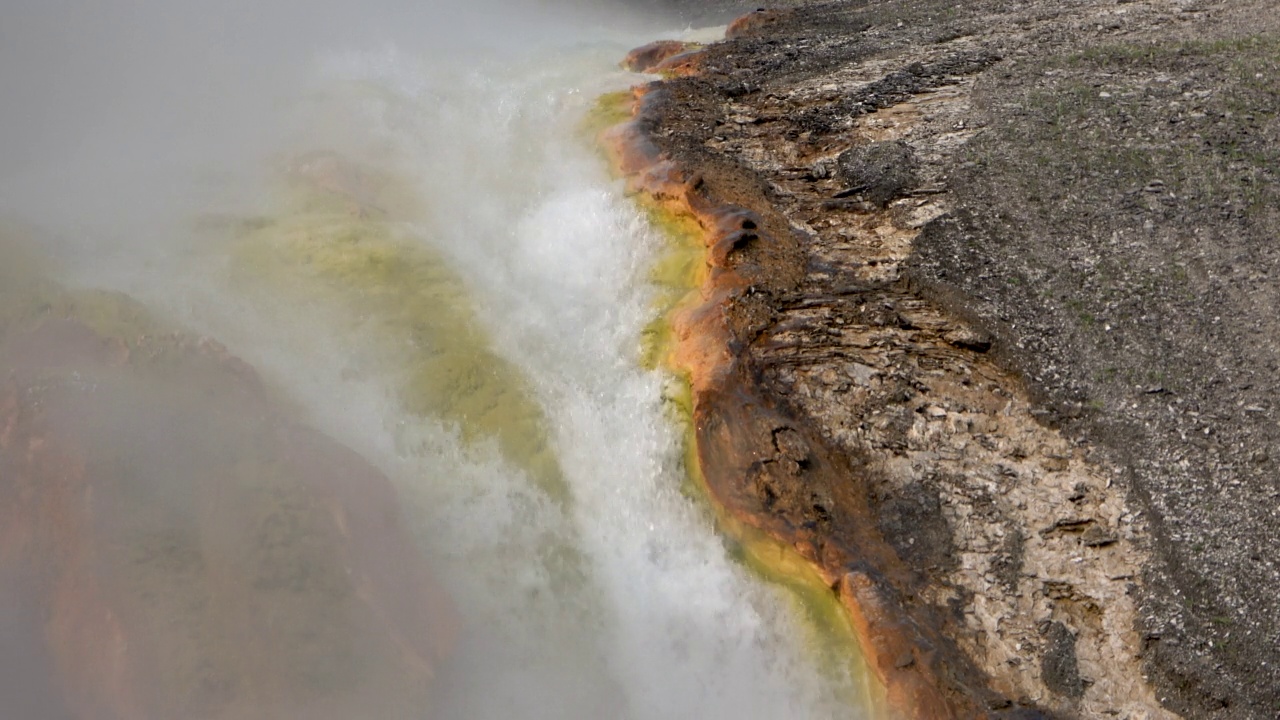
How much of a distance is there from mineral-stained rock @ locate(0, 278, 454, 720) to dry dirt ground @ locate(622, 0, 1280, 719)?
332 cm

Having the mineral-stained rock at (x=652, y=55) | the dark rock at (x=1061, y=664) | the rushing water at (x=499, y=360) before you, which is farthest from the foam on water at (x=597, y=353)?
the dark rock at (x=1061, y=664)

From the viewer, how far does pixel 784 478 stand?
743 centimetres

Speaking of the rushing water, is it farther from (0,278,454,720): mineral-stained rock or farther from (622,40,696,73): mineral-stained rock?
(622,40,696,73): mineral-stained rock

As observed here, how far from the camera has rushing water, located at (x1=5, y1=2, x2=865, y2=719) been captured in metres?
7.21

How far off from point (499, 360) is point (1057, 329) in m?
5.07

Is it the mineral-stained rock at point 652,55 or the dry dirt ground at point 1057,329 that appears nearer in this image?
the dry dirt ground at point 1057,329

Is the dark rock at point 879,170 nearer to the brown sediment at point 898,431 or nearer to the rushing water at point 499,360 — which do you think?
the brown sediment at point 898,431

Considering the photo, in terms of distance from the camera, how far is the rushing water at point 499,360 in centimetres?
721

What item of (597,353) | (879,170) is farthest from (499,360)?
(879,170)

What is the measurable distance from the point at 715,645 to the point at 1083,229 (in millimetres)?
5031

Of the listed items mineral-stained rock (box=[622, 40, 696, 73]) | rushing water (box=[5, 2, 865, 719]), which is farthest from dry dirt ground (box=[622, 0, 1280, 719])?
mineral-stained rock (box=[622, 40, 696, 73])

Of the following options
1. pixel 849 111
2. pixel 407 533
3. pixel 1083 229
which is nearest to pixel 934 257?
pixel 1083 229

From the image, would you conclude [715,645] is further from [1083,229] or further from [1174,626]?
[1083,229]

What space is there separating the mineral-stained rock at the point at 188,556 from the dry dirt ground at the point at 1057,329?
131 inches
